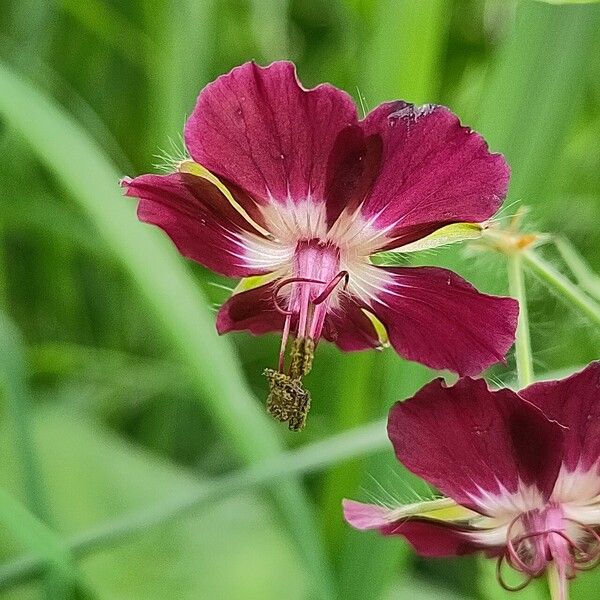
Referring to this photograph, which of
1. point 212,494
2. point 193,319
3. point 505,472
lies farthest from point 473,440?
point 193,319

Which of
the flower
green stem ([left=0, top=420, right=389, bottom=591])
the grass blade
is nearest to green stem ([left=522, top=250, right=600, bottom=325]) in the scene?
the flower

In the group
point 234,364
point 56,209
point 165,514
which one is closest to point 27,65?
point 56,209

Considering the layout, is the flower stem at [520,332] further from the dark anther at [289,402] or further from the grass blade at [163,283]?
→ the grass blade at [163,283]

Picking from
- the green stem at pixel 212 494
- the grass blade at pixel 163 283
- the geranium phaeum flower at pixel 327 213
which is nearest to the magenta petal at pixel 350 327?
the geranium phaeum flower at pixel 327 213

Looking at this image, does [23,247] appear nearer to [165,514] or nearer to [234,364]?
[234,364]

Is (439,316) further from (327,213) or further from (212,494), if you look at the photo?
(212,494)

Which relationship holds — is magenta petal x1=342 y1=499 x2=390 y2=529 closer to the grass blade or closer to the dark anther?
the dark anther
